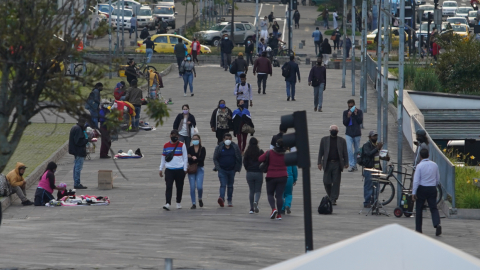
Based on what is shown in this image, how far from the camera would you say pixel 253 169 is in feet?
50.1

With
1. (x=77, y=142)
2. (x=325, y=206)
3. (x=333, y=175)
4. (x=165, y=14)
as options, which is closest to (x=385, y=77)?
(x=333, y=175)

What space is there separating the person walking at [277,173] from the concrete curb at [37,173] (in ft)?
16.8

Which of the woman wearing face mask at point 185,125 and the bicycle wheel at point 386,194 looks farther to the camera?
the woman wearing face mask at point 185,125

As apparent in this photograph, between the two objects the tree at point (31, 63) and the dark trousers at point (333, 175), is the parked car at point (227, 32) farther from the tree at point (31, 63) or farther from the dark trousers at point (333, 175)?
the tree at point (31, 63)

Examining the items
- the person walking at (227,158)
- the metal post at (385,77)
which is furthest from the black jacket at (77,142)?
the metal post at (385,77)

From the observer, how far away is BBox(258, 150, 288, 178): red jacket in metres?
14.8

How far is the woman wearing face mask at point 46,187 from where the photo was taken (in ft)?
54.7

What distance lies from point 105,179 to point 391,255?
13910mm

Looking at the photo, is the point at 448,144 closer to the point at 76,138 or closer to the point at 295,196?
the point at 295,196

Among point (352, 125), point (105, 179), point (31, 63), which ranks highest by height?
point (31, 63)

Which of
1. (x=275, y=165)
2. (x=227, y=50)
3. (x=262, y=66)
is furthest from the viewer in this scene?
(x=227, y=50)

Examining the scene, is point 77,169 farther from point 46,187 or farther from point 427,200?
point 427,200

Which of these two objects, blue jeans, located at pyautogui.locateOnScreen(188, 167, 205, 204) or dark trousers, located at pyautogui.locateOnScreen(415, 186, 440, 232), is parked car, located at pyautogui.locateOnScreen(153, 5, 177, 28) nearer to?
blue jeans, located at pyautogui.locateOnScreen(188, 167, 205, 204)

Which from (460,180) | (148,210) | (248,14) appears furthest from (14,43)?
(248,14)
